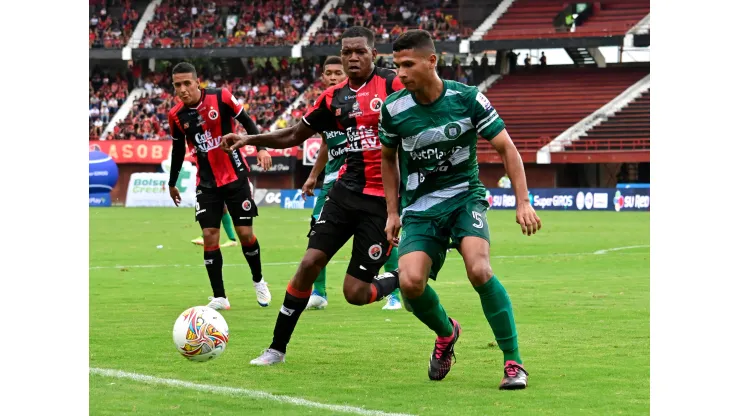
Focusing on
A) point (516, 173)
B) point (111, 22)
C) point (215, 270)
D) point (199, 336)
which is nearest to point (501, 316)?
point (516, 173)

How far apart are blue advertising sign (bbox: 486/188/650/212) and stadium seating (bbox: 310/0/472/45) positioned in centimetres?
1378

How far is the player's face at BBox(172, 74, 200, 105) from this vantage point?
1167cm

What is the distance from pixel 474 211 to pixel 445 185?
0.28 meters

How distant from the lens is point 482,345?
9.12 meters

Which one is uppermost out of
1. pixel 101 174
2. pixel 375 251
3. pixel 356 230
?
pixel 356 230

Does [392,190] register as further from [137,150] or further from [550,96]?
[137,150]

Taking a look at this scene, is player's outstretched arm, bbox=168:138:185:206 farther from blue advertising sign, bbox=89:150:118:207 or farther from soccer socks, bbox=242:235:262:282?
blue advertising sign, bbox=89:150:118:207

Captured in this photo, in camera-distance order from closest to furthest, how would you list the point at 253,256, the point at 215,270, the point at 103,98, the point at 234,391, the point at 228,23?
the point at 234,391 < the point at 215,270 < the point at 253,256 < the point at 103,98 < the point at 228,23

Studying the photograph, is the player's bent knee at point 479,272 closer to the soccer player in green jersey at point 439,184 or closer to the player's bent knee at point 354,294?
the soccer player in green jersey at point 439,184

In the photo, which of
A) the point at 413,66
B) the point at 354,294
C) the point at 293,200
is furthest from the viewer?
the point at 293,200

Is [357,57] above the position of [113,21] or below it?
below

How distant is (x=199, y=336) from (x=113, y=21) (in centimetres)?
5555

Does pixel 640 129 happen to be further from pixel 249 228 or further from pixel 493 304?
pixel 493 304

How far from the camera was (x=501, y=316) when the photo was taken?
23.5 feet
